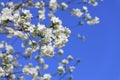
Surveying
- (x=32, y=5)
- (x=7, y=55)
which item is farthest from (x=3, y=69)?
(x=32, y=5)

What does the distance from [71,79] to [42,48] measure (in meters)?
3.78

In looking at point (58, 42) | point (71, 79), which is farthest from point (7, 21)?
point (71, 79)

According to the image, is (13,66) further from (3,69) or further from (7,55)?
(3,69)

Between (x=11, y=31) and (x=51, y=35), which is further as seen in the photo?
(x=11, y=31)

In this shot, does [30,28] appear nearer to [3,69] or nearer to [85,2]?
[3,69]

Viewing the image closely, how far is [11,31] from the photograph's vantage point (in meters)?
7.80

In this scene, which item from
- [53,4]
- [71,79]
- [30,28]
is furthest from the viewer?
[71,79]

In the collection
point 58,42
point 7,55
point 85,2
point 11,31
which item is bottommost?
point 58,42

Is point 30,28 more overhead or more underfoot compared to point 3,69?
more underfoot

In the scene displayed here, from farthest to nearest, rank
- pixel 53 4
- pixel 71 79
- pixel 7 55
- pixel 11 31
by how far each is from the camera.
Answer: pixel 71 79 < pixel 7 55 < pixel 53 4 < pixel 11 31

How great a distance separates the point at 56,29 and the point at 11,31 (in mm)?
989

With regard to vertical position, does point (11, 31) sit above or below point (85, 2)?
below

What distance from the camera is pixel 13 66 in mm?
10055

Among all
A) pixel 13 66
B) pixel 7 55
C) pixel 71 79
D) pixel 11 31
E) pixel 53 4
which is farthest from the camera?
pixel 71 79
